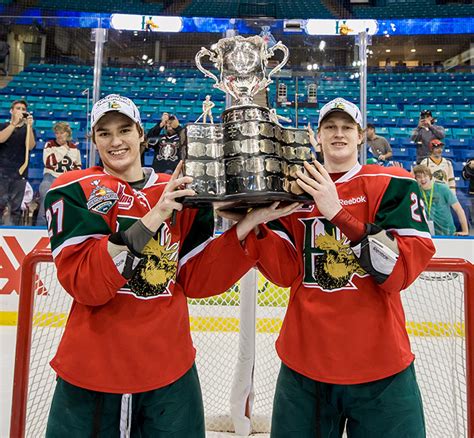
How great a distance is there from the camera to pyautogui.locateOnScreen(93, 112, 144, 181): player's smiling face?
1.17 meters

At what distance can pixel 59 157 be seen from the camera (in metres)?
3.57

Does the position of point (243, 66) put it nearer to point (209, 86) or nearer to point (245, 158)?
point (245, 158)

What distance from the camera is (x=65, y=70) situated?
4.21 metres

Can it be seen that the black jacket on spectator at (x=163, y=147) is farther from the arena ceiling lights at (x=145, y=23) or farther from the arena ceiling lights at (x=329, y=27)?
the arena ceiling lights at (x=329, y=27)

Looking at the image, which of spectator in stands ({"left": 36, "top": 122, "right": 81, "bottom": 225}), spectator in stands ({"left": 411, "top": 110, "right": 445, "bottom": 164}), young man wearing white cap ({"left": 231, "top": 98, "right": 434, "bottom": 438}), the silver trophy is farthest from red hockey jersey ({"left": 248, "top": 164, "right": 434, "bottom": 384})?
spectator in stands ({"left": 411, "top": 110, "right": 445, "bottom": 164})

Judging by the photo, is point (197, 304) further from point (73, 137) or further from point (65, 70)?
point (65, 70)

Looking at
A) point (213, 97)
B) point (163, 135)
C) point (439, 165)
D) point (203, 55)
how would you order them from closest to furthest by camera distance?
point (203, 55)
point (439, 165)
point (163, 135)
point (213, 97)

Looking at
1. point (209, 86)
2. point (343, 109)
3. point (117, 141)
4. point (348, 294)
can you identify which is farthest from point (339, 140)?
point (209, 86)

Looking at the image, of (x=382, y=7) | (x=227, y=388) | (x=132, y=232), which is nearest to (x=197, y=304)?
(x=227, y=388)

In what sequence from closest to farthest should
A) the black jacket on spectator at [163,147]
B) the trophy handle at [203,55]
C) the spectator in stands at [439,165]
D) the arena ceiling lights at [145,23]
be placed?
1. the trophy handle at [203,55]
2. the black jacket on spectator at [163,147]
3. the spectator in stands at [439,165]
4. the arena ceiling lights at [145,23]

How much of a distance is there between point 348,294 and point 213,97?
3.83m

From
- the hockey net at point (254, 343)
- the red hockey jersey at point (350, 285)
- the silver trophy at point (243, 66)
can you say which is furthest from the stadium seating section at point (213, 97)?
the red hockey jersey at point (350, 285)

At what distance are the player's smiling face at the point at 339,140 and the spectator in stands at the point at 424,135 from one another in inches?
113

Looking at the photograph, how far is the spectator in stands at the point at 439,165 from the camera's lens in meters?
3.62
